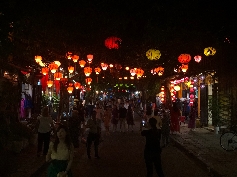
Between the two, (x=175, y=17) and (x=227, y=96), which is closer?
(x=175, y=17)

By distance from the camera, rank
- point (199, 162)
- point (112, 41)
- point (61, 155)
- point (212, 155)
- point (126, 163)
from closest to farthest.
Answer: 1. point (61, 155)
2. point (126, 163)
3. point (199, 162)
4. point (212, 155)
5. point (112, 41)

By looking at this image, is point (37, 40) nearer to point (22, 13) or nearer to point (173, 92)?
point (22, 13)

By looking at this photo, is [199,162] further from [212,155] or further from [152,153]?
[152,153]

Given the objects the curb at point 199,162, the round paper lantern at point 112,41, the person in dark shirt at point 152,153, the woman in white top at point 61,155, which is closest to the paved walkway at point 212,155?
the curb at point 199,162

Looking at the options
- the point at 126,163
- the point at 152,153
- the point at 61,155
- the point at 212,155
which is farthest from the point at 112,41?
the point at 61,155

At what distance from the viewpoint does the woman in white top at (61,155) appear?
8.02 metres

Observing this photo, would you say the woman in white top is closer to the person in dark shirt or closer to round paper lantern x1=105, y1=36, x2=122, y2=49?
the person in dark shirt

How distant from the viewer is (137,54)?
28.4m

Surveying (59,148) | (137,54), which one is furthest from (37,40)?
(59,148)

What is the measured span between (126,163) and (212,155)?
3.32 metres

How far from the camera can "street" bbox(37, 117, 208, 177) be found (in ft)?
42.1

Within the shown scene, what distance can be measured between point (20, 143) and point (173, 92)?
92.7 ft

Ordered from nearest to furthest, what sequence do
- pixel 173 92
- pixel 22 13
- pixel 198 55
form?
pixel 22 13 < pixel 198 55 < pixel 173 92

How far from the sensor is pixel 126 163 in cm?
1459
